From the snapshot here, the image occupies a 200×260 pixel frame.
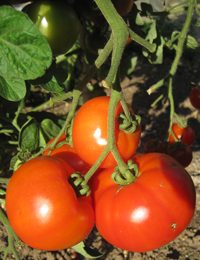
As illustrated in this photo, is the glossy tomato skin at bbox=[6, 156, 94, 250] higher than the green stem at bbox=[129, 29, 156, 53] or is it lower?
lower

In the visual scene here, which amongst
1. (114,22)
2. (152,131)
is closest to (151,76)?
(152,131)

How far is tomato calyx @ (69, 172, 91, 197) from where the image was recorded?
0.57 m

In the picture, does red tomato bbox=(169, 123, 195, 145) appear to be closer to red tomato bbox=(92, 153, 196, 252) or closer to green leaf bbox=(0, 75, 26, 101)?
red tomato bbox=(92, 153, 196, 252)

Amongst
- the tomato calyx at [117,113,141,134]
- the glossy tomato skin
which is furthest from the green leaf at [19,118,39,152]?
the tomato calyx at [117,113,141,134]

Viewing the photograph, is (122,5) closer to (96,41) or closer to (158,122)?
(96,41)

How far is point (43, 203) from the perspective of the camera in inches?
20.7

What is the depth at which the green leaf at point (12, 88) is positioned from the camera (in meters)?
0.52

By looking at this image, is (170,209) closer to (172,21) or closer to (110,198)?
(110,198)

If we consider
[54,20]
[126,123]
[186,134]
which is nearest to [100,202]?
[126,123]

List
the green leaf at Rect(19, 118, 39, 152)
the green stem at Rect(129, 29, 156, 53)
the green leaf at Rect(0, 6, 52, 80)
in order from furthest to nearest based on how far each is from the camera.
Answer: the green leaf at Rect(19, 118, 39, 152) → the green stem at Rect(129, 29, 156, 53) → the green leaf at Rect(0, 6, 52, 80)

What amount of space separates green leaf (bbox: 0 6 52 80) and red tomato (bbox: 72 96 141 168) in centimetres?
17

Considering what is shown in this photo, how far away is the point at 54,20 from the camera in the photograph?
2.02 ft

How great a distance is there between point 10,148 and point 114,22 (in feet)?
2.43

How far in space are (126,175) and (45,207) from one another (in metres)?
0.20
